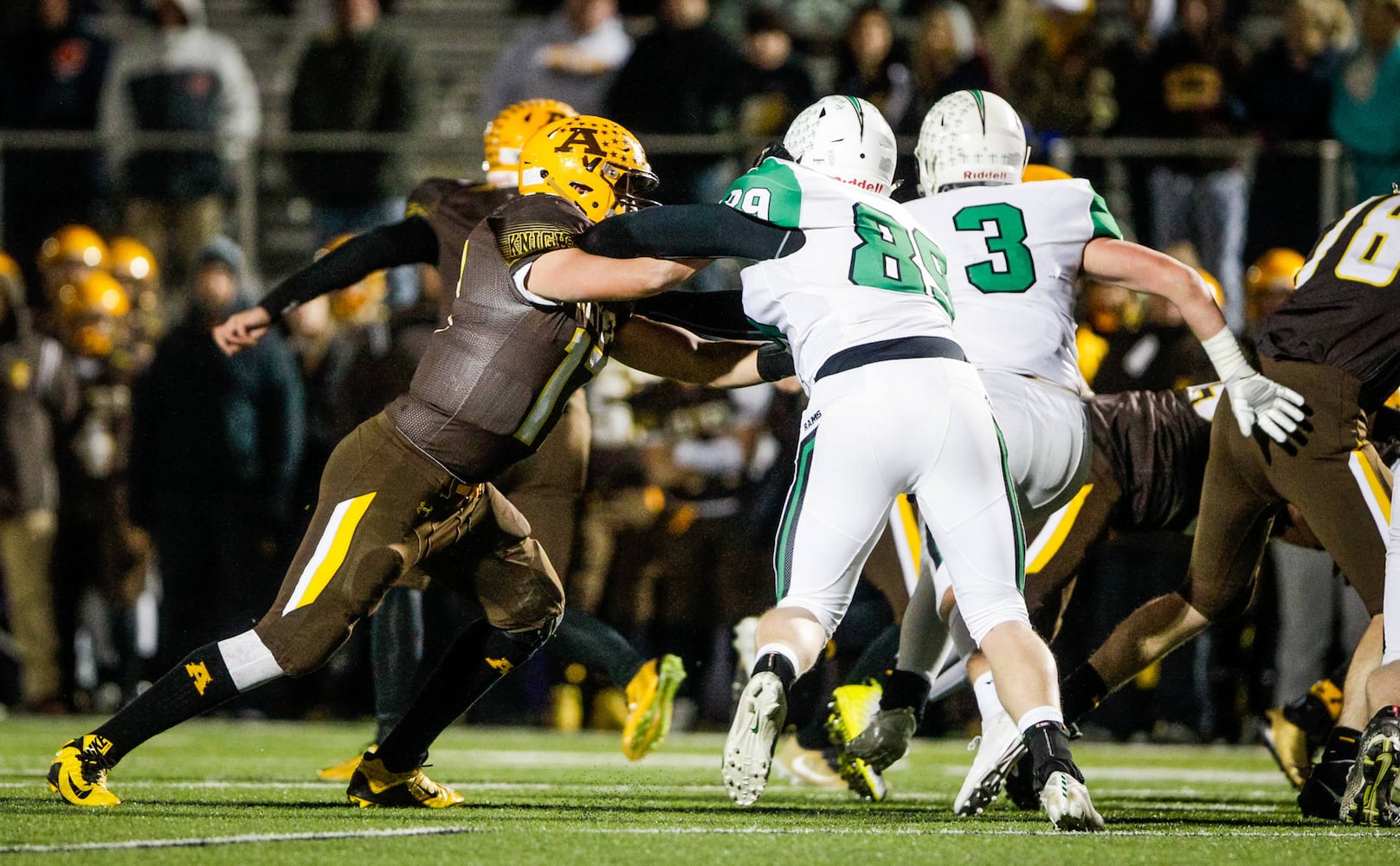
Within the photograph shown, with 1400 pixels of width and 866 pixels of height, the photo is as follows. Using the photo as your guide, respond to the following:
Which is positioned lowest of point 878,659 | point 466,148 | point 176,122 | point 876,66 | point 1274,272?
point 878,659

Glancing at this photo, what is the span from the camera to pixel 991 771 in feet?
15.8

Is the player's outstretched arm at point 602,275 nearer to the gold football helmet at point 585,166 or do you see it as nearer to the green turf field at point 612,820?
the gold football helmet at point 585,166

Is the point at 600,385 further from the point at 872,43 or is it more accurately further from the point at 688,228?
the point at 688,228

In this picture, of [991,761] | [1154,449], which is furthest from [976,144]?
[991,761]

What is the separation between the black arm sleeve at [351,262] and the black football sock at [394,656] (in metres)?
1.02

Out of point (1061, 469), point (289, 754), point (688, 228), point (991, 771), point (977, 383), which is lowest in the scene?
point (289, 754)

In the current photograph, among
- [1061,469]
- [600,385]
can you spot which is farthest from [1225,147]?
[1061,469]

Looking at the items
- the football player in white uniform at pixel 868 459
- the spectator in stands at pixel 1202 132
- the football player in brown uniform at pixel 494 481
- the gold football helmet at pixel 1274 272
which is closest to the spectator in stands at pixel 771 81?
the spectator in stands at pixel 1202 132

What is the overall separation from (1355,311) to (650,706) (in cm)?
241

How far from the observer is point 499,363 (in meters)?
5.06

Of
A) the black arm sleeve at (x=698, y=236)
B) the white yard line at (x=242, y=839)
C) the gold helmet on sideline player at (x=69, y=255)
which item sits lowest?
the white yard line at (x=242, y=839)

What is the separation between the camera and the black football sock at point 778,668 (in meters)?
4.54

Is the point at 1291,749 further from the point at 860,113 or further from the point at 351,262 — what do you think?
the point at 351,262

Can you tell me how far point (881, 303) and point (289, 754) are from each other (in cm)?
392
